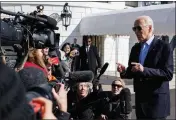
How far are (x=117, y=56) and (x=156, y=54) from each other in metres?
13.9

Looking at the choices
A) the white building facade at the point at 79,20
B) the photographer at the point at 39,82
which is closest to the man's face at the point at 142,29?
the photographer at the point at 39,82

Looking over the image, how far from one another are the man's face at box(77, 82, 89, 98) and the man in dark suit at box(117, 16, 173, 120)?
0.68 meters

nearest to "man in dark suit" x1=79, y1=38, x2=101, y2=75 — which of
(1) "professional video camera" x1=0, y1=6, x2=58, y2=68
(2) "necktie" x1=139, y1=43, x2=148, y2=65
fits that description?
(2) "necktie" x1=139, y1=43, x2=148, y2=65

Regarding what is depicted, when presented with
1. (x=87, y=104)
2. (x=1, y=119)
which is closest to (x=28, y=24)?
(x=1, y=119)

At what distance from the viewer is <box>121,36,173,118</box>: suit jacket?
11.8ft

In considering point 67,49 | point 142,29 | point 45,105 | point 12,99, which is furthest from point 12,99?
point 67,49

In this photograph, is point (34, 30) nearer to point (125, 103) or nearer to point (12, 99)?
point (12, 99)

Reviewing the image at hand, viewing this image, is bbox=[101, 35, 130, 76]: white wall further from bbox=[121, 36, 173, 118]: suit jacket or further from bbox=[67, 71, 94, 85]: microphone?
bbox=[67, 71, 94, 85]: microphone

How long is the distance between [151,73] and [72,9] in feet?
43.6

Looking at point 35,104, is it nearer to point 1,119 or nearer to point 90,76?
point 1,119

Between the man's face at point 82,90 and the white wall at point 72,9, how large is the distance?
36.4 ft

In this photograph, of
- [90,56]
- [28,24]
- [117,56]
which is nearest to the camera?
[28,24]

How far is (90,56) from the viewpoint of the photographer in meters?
9.96

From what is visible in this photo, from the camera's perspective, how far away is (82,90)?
4.41m
